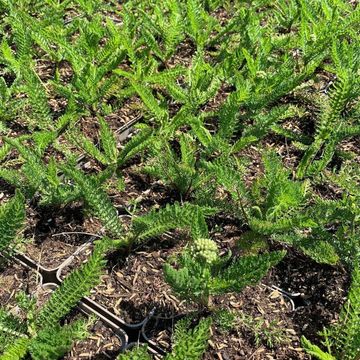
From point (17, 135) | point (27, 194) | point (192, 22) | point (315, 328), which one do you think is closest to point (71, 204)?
point (27, 194)

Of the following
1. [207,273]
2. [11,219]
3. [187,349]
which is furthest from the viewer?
[11,219]

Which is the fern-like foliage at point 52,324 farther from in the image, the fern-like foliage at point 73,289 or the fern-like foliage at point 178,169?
the fern-like foliage at point 178,169

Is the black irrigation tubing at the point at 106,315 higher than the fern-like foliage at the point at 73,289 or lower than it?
lower

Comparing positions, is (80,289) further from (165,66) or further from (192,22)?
(192,22)

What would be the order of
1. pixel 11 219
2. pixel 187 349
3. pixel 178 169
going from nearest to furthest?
1. pixel 187 349
2. pixel 11 219
3. pixel 178 169

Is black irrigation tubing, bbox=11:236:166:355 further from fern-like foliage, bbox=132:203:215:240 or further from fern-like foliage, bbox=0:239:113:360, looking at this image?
fern-like foliage, bbox=132:203:215:240

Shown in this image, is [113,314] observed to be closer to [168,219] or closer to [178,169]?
[168,219]

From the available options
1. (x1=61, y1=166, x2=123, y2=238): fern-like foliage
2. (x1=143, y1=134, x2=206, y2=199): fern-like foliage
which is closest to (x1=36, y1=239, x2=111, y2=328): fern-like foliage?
(x1=61, y1=166, x2=123, y2=238): fern-like foliage

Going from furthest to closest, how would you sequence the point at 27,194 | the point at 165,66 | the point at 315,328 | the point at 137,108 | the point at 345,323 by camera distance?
the point at 165,66 → the point at 137,108 → the point at 27,194 → the point at 315,328 → the point at 345,323

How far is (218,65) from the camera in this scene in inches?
119

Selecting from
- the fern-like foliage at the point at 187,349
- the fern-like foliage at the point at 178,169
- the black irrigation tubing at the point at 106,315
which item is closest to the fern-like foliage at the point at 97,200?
the black irrigation tubing at the point at 106,315

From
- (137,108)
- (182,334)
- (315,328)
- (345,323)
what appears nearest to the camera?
(182,334)

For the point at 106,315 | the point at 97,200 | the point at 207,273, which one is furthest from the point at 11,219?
the point at 207,273

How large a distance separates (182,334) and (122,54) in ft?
5.64
